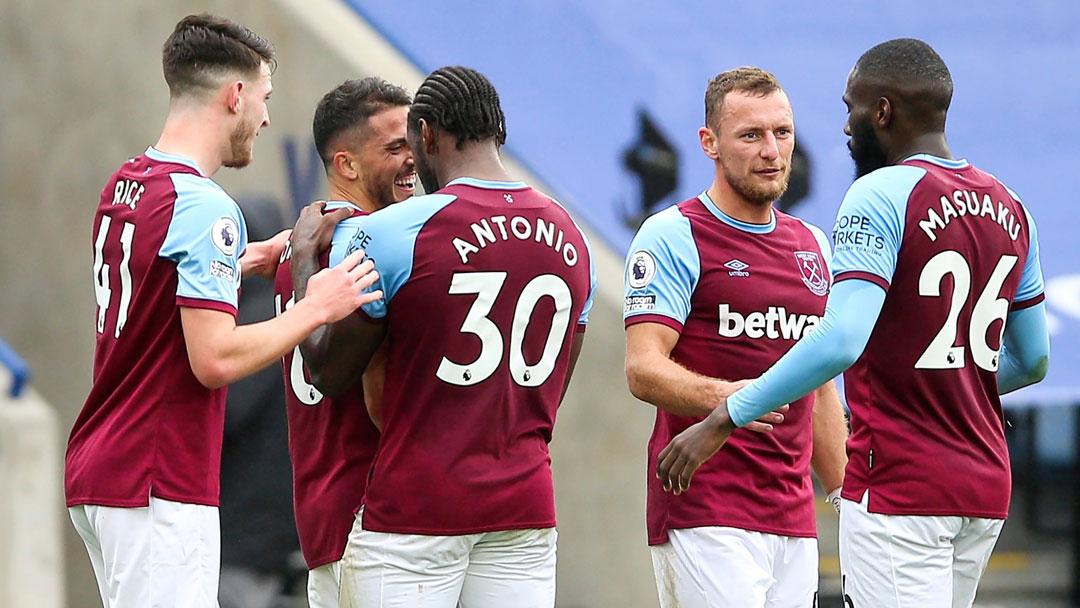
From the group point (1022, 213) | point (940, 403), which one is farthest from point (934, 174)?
point (940, 403)

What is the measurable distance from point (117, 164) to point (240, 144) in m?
4.76

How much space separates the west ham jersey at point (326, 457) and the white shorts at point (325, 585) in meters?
0.02

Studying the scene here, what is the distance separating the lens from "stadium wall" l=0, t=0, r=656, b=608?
27.0ft

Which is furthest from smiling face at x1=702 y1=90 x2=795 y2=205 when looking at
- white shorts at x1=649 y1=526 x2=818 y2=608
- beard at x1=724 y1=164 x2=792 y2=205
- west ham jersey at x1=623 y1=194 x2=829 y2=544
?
white shorts at x1=649 y1=526 x2=818 y2=608

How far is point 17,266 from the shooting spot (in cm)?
874

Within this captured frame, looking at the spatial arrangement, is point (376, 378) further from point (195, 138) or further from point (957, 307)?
point (957, 307)

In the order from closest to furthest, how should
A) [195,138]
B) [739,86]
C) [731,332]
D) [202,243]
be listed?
[202,243] < [195,138] < [731,332] < [739,86]

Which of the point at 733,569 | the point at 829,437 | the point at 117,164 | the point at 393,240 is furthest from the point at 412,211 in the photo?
the point at 117,164

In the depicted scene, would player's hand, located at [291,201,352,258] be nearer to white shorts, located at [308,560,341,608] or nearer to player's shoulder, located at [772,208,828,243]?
white shorts, located at [308,560,341,608]

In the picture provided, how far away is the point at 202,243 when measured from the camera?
12.6 feet

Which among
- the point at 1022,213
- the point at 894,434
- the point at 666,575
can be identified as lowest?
the point at 666,575

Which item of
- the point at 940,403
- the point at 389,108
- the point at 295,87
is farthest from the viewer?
the point at 295,87

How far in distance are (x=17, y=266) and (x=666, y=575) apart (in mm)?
5346

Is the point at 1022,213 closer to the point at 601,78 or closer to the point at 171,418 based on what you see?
the point at 171,418
